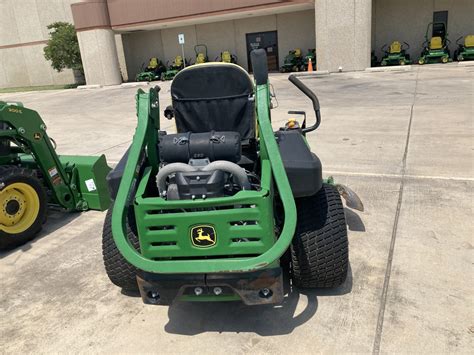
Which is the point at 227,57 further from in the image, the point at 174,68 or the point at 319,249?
the point at 319,249

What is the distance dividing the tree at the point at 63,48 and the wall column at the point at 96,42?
1496 mm

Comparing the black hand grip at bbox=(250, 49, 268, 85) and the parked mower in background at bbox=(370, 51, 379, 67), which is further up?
the black hand grip at bbox=(250, 49, 268, 85)

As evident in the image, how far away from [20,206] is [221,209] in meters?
2.55

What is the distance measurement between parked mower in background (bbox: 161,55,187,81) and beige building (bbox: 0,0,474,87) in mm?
799

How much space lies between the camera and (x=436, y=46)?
18.1 meters

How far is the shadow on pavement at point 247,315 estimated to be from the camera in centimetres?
264

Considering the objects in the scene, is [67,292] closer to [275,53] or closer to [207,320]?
[207,320]

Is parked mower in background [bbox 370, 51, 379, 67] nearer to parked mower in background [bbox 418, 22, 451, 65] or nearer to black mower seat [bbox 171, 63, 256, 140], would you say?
parked mower in background [bbox 418, 22, 451, 65]

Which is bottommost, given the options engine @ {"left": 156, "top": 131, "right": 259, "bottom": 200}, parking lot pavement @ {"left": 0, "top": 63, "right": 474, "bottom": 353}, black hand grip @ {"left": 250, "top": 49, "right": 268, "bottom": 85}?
parking lot pavement @ {"left": 0, "top": 63, "right": 474, "bottom": 353}

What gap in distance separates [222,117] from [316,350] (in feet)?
5.91

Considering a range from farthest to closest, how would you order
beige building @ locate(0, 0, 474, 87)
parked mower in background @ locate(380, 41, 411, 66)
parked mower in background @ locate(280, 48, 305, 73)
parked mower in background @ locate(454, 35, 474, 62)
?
parked mower in background @ locate(280, 48, 305, 73) < parked mower in background @ locate(380, 41, 411, 66) < beige building @ locate(0, 0, 474, 87) < parked mower in background @ locate(454, 35, 474, 62)

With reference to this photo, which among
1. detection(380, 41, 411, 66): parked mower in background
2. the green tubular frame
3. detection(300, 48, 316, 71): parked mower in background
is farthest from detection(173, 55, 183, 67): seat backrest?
the green tubular frame

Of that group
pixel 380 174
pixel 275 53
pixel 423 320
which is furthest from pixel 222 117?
pixel 275 53

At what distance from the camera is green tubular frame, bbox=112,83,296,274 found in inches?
88.2
